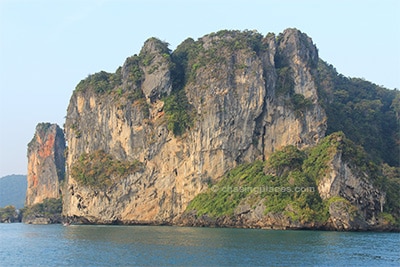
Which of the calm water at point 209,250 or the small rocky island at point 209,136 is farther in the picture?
the small rocky island at point 209,136

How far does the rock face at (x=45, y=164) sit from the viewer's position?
105 m

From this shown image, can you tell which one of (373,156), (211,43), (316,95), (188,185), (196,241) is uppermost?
(211,43)

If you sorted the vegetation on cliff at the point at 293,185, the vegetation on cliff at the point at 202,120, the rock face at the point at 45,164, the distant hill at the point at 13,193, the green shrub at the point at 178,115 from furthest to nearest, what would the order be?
the distant hill at the point at 13,193 → the rock face at the point at 45,164 → the green shrub at the point at 178,115 → the vegetation on cliff at the point at 202,120 → the vegetation on cliff at the point at 293,185

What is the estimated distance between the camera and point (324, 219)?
175 feet

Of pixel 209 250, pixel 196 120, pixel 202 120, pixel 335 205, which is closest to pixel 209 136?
pixel 202 120

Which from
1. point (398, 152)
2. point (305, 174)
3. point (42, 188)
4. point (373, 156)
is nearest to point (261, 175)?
point (305, 174)

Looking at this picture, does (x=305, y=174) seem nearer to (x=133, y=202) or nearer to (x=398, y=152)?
(x=133, y=202)

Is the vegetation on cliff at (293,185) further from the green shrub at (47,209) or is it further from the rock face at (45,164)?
the rock face at (45,164)

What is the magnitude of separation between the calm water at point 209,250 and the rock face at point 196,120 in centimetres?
2020

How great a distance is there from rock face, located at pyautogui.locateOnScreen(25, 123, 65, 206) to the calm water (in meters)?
57.1

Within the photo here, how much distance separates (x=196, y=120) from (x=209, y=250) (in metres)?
33.4

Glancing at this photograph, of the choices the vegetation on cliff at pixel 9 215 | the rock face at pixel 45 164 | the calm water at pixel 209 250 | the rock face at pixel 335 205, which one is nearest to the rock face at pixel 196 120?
the rock face at pixel 335 205

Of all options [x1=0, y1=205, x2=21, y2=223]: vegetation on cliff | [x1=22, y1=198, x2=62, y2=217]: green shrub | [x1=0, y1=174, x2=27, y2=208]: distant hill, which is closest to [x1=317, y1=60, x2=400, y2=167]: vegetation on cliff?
[x1=22, y1=198, x2=62, y2=217]: green shrub

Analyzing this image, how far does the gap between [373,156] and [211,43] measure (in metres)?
26.0
